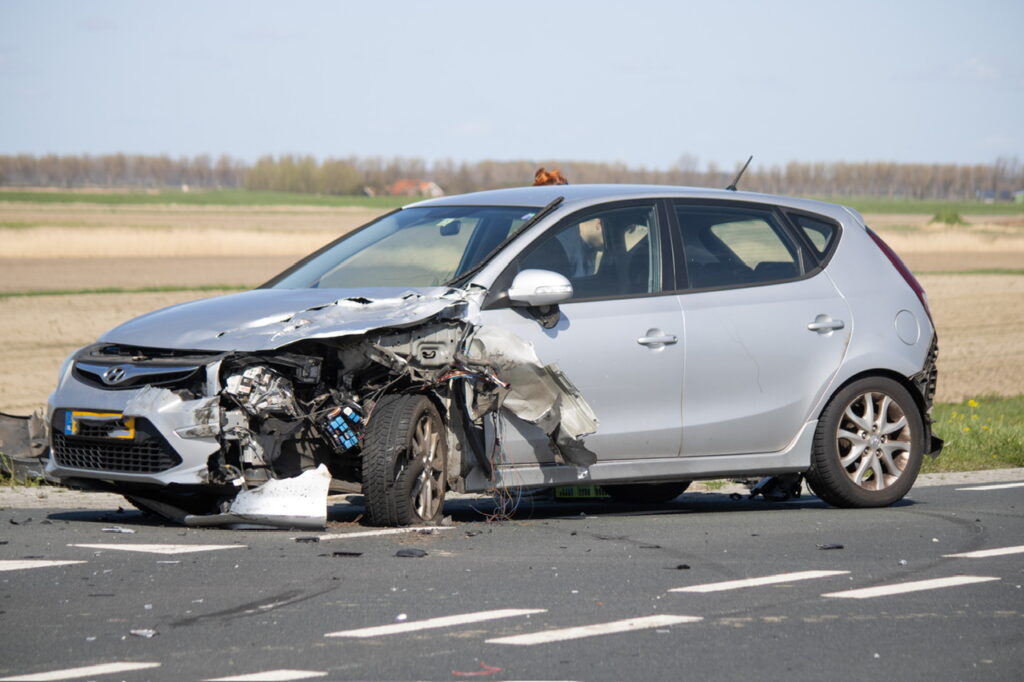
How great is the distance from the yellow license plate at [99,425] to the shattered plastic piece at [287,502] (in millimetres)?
644

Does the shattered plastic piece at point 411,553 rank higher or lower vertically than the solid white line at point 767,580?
lower

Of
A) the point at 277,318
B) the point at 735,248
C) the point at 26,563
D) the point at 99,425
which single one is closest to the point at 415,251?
the point at 277,318

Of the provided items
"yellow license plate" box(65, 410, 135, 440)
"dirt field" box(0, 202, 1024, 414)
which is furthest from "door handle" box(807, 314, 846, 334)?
"dirt field" box(0, 202, 1024, 414)

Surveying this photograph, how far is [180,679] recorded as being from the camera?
4984 millimetres

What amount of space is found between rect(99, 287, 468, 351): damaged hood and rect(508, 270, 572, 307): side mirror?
0.28 m

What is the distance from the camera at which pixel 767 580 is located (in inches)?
267

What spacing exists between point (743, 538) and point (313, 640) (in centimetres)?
318

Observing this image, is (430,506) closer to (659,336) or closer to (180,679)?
(659,336)

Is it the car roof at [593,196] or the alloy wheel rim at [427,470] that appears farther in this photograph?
the car roof at [593,196]

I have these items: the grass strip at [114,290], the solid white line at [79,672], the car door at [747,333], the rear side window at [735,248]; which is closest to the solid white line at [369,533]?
the car door at [747,333]

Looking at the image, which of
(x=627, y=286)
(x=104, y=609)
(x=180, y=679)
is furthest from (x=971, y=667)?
(x=627, y=286)

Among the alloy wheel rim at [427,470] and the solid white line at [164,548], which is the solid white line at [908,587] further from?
the solid white line at [164,548]

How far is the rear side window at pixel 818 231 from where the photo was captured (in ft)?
31.3

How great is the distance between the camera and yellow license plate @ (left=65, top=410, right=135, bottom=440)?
7586 millimetres
